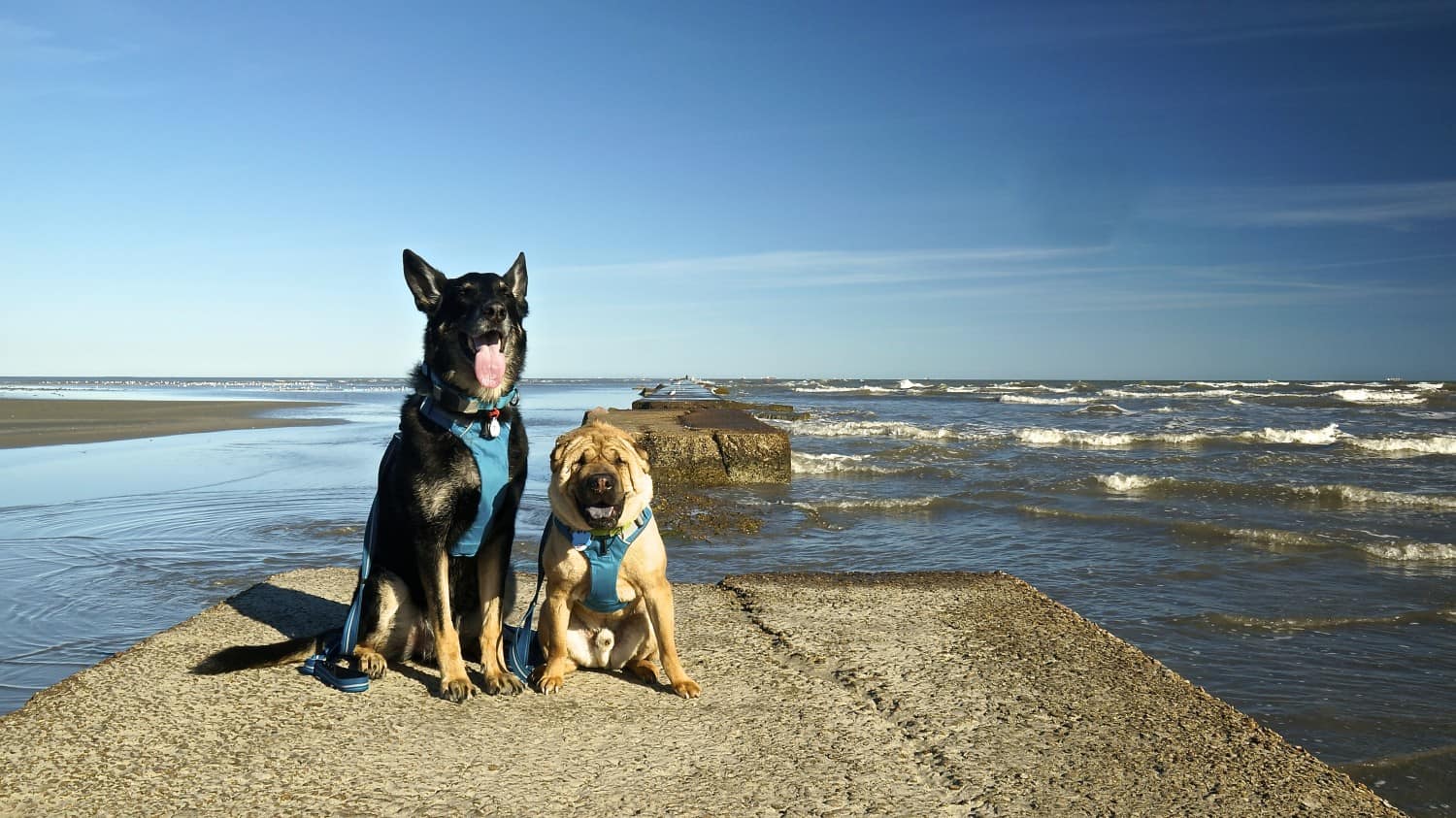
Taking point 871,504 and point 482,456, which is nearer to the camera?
point 482,456

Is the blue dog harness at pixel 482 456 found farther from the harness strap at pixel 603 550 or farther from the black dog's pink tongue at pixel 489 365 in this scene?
the harness strap at pixel 603 550

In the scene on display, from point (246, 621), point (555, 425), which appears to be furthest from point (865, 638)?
point (555, 425)

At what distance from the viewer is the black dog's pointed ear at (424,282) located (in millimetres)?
3590

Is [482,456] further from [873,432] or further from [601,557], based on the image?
[873,432]

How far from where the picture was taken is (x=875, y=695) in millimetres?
3389

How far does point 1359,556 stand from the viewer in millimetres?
7582

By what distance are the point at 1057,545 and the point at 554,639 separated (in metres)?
5.80

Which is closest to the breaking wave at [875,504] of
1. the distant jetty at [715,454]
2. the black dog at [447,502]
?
the distant jetty at [715,454]

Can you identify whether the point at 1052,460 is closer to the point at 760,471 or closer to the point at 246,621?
the point at 760,471

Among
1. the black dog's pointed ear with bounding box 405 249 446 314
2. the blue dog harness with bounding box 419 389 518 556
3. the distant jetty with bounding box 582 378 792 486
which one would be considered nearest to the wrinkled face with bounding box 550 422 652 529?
the blue dog harness with bounding box 419 389 518 556

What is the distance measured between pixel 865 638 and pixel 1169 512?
7.26 m

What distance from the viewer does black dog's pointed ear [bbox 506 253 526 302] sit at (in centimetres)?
366

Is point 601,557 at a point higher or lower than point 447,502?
lower

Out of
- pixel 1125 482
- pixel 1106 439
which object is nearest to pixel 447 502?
pixel 1125 482
